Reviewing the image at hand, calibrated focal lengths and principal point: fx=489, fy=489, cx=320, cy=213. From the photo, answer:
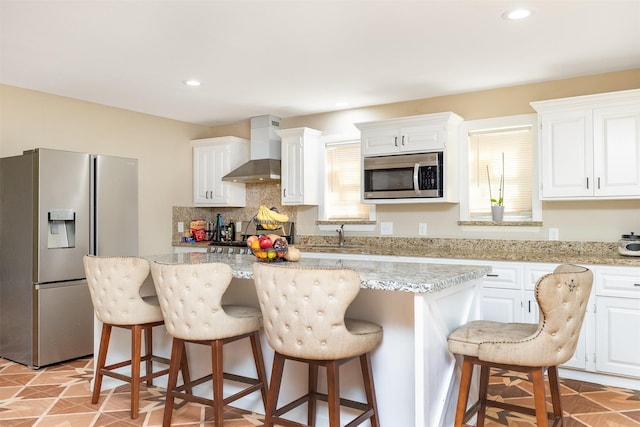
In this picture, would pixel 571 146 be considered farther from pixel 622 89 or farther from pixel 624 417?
pixel 624 417

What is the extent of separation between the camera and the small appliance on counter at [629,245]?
3.59 meters

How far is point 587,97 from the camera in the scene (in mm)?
3779

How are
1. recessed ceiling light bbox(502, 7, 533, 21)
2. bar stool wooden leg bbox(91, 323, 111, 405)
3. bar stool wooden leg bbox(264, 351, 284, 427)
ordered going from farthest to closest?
bar stool wooden leg bbox(91, 323, 111, 405) → recessed ceiling light bbox(502, 7, 533, 21) → bar stool wooden leg bbox(264, 351, 284, 427)

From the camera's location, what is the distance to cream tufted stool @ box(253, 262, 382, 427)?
2051mm

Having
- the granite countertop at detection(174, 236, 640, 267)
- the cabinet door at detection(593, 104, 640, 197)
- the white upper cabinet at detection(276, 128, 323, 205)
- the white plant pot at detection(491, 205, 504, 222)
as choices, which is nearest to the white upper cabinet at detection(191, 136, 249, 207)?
the white upper cabinet at detection(276, 128, 323, 205)

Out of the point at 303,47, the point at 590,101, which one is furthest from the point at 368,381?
the point at 590,101

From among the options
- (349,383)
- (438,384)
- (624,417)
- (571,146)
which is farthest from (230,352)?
(571,146)

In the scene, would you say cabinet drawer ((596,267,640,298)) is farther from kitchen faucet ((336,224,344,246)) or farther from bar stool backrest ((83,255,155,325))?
bar stool backrest ((83,255,155,325))

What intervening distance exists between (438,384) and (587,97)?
2738 mm

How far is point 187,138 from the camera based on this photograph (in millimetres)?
6199

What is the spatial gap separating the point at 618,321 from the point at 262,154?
386 centimetres

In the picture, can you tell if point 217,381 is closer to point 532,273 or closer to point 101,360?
point 101,360

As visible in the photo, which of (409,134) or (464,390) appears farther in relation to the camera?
(409,134)

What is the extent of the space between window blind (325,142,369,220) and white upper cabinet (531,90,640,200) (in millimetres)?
1947
